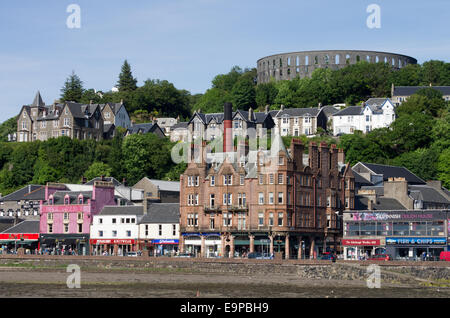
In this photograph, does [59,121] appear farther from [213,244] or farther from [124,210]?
[213,244]

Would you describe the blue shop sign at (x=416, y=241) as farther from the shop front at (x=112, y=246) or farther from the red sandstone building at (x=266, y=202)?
the shop front at (x=112, y=246)

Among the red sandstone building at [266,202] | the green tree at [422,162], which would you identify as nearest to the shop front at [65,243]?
the red sandstone building at [266,202]

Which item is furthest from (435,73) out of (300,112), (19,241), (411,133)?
(19,241)

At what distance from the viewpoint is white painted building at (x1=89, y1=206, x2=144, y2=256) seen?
364 feet

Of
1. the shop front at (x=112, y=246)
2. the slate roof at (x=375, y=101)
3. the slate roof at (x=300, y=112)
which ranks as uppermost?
the slate roof at (x=375, y=101)

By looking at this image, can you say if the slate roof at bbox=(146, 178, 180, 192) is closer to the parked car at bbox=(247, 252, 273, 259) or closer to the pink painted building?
the pink painted building

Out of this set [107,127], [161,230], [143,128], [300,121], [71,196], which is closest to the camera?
[161,230]

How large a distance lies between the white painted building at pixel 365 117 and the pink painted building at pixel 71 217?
58.1 m

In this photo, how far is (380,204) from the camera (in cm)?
10938

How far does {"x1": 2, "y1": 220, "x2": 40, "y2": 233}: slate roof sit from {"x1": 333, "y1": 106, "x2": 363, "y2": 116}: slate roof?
67742 millimetres

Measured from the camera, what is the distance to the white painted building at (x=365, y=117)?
159m

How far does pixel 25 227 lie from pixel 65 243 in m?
7.03

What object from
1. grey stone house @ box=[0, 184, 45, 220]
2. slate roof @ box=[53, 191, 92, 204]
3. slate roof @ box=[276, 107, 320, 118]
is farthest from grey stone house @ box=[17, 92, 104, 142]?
slate roof @ box=[53, 191, 92, 204]

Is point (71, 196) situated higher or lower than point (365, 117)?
lower
